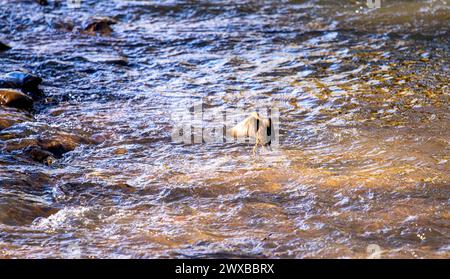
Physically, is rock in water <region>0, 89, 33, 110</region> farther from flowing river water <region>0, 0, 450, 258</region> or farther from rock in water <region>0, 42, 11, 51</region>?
rock in water <region>0, 42, 11, 51</region>

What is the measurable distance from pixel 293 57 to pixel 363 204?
110 inches

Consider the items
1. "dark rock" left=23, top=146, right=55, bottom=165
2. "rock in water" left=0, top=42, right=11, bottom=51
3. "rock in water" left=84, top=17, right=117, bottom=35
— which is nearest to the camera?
"dark rock" left=23, top=146, right=55, bottom=165

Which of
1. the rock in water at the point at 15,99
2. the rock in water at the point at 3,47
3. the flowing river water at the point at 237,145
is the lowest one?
the flowing river water at the point at 237,145

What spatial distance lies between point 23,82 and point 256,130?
1962 millimetres

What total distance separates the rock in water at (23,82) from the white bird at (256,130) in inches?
65.7

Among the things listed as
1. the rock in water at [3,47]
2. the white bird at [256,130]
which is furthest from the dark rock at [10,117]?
the rock in water at [3,47]

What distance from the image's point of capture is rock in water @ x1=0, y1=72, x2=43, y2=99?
485 centimetres

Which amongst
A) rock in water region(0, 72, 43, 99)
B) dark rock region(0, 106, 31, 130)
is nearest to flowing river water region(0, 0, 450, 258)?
dark rock region(0, 106, 31, 130)

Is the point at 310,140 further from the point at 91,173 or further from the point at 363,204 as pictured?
the point at 91,173

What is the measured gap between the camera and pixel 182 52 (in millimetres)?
5969

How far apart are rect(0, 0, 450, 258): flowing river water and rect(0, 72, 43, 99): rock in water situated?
0.40 feet

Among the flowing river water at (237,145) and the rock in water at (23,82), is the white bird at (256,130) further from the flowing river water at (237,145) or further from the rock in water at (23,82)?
the rock in water at (23,82)

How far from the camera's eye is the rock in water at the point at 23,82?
15.9ft

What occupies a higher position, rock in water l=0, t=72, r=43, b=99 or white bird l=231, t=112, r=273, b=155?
rock in water l=0, t=72, r=43, b=99
